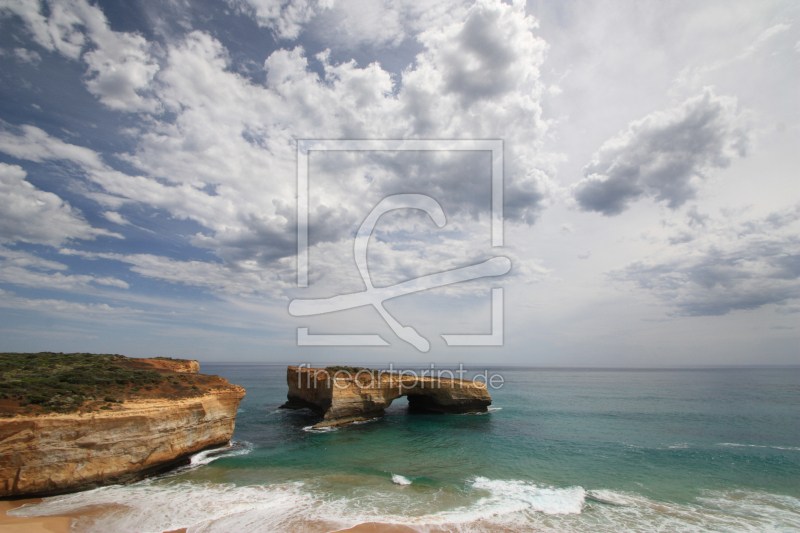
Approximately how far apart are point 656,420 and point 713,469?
17.3m

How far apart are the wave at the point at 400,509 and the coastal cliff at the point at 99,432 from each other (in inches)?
36.8

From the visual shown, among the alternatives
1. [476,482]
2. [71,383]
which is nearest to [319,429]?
[476,482]

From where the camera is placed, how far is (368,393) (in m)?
32.7

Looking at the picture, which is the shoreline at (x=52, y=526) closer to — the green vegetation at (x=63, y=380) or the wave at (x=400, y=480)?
the green vegetation at (x=63, y=380)

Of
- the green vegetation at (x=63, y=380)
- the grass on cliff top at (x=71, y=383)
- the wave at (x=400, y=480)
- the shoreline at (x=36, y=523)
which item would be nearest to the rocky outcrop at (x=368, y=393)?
the grass on cliff top at (x=71, y=383)

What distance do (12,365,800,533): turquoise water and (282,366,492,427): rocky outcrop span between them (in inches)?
104

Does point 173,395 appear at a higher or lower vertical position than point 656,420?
higher

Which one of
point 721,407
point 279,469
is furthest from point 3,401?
point 721,407

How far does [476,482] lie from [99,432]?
17.9 m

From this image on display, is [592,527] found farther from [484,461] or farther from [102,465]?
[102,465]

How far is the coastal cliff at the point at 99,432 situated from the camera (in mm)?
13406

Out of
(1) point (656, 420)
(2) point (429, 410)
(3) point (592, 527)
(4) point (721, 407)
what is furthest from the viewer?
(4) point (721, 407)

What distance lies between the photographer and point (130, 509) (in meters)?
13.2

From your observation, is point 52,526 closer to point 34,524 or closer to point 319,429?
point 34,524
